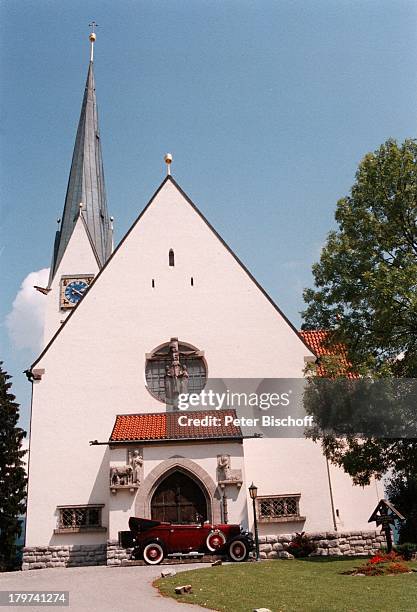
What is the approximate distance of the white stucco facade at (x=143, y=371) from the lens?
18.1 meters

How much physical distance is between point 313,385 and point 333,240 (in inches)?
146

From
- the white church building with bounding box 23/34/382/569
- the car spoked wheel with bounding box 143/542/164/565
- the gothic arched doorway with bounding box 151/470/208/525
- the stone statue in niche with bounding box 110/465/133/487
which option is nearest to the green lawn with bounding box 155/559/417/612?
the car spoked wheel with bounding box 143/542/164/565

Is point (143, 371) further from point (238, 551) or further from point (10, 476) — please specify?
point (10, 476)

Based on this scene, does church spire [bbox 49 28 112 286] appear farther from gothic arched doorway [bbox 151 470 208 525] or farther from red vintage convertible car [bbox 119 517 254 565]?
red vintage convertible car [bbox 119 517 254 565]

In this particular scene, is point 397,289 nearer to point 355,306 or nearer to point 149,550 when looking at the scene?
point 355,306

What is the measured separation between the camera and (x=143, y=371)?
792 inches

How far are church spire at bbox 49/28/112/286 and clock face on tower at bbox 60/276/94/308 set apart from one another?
1.16 metres

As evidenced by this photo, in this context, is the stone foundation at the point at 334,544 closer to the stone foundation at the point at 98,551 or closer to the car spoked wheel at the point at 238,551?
the stone foundation at the point at 98,551

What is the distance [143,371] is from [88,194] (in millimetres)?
18304

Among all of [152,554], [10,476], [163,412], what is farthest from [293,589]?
[10,476]

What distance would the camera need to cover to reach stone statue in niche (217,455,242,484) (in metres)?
17.1

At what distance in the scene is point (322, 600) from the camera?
855cm

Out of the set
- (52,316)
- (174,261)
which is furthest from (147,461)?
(52,316)

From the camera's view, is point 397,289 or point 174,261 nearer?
point 397,289
